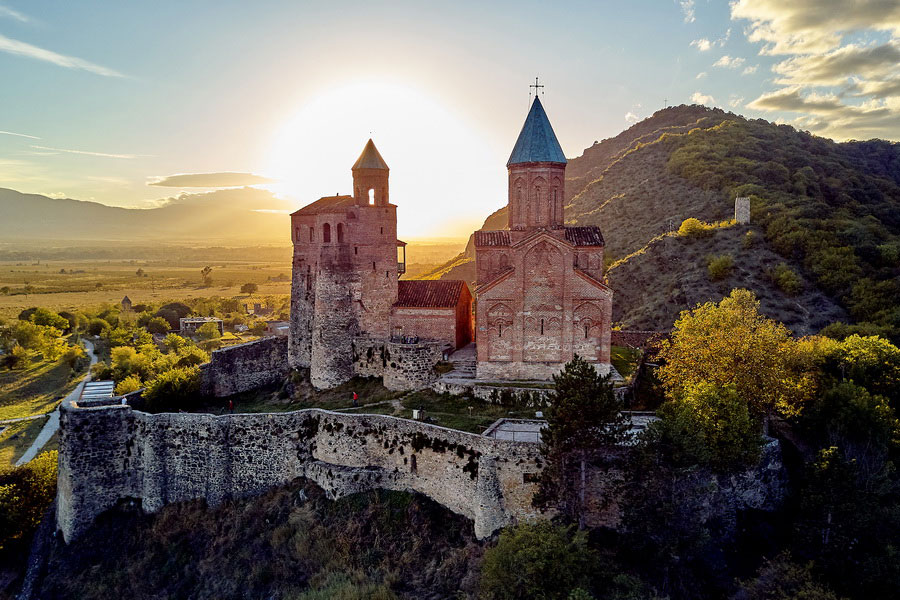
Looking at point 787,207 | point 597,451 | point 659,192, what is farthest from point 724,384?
point 659,192

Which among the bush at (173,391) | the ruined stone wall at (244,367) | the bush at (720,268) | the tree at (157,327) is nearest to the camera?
the bush at (173,391)

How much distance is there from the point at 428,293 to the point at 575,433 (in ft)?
Answer: 47.5

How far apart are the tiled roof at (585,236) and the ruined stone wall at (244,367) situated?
713 inches

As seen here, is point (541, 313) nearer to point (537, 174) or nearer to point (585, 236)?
point (585, 236)

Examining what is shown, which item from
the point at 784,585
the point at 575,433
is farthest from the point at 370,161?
the point at 784,585

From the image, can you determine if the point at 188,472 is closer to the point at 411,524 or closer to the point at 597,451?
the point at 411,524

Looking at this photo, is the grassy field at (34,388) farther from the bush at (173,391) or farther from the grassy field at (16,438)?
the bush at (173,391)

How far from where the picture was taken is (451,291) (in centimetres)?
3062

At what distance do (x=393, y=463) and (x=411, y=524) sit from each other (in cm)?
261

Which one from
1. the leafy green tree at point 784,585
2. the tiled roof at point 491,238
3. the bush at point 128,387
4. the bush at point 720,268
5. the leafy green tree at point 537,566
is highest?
the tiled roof at point 491,238

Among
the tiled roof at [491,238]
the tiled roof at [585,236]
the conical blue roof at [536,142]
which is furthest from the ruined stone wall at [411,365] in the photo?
the conical blue roof at [536,142]

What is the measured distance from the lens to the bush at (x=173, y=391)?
1120 inches

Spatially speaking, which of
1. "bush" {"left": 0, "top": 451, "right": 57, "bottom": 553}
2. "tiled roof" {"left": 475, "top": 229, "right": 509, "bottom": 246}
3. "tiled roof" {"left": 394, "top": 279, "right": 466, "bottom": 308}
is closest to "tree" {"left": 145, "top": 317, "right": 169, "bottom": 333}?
"bush" {"left": 0, "top": 451, "right": 57, "bottom": 553}

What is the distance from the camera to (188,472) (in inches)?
994
